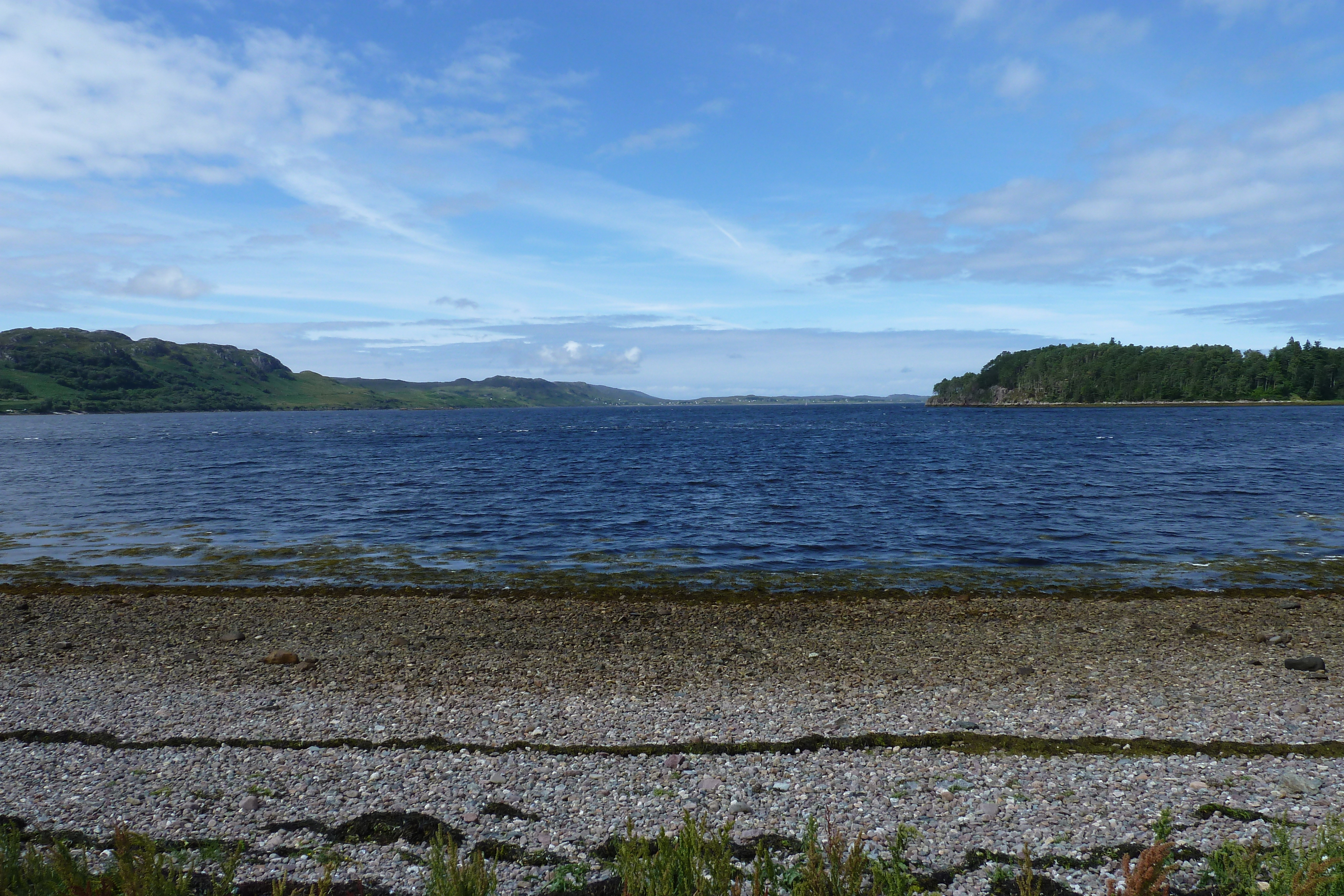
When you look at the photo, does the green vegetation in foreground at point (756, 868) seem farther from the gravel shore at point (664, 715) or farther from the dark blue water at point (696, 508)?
the dark blue water at point (696, 508)

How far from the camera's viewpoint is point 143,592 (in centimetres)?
2511

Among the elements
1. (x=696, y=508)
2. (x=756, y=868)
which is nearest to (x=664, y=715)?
(x=756, y=868)

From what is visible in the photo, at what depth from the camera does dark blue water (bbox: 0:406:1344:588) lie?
1222 inches

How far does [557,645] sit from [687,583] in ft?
28.2

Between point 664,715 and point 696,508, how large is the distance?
3214 centimetres

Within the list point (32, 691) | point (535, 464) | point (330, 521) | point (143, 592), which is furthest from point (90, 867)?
point (535, 464)

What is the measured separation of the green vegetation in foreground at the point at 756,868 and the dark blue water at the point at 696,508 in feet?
66.5

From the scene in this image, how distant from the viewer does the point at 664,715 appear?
13.2 meters

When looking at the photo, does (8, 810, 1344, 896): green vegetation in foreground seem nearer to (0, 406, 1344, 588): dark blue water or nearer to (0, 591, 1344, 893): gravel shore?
(0, 591, 1344, 893): gravel shore

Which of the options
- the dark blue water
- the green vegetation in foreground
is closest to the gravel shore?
the green vegetation in foreground

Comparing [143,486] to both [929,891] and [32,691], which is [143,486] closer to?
[32,691]

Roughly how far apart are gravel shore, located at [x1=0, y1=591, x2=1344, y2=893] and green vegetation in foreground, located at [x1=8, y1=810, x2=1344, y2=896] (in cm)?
31

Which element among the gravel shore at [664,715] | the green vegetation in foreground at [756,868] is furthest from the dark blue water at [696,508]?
the green vegetation in foreground at [756,868]

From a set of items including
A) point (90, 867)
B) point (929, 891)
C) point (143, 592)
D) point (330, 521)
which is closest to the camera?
point (929, 891)
